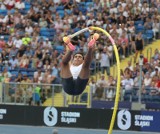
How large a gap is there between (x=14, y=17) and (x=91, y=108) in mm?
9448

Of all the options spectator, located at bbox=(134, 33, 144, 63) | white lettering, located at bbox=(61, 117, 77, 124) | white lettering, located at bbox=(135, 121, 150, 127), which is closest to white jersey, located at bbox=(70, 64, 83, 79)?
white lettering, located at bbox=(135, 121, 150, 127)

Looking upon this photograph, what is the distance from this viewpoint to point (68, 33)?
113ft

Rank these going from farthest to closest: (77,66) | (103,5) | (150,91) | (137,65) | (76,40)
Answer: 1. (103,5)
2. (76,40)
3. (137,65)
4. (150,91)
5. (77,66)

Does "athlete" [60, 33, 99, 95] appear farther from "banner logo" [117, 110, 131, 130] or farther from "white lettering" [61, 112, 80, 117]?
"white lettering" [61, 112, 80, 117]

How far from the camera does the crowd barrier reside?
28.8 m

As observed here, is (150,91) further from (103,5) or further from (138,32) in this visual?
(103,5)

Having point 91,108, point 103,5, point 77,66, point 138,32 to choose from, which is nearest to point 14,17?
point 103,5

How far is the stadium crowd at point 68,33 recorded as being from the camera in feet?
100

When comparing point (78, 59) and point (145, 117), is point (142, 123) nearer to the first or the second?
point (145, 117)

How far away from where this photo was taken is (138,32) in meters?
33.2

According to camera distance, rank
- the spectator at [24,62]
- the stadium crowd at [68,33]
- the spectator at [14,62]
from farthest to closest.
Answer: the spectator at [14,62] < the spectator at [24,62] < the stadium crowd at [68,33]

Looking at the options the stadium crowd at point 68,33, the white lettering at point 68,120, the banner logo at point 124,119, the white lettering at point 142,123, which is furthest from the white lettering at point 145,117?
the white lettering at point 68,120

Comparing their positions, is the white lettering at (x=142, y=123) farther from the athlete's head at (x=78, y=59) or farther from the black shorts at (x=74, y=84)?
the athlete's head at (x=78, y=59)

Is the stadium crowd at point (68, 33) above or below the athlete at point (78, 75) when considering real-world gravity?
above
